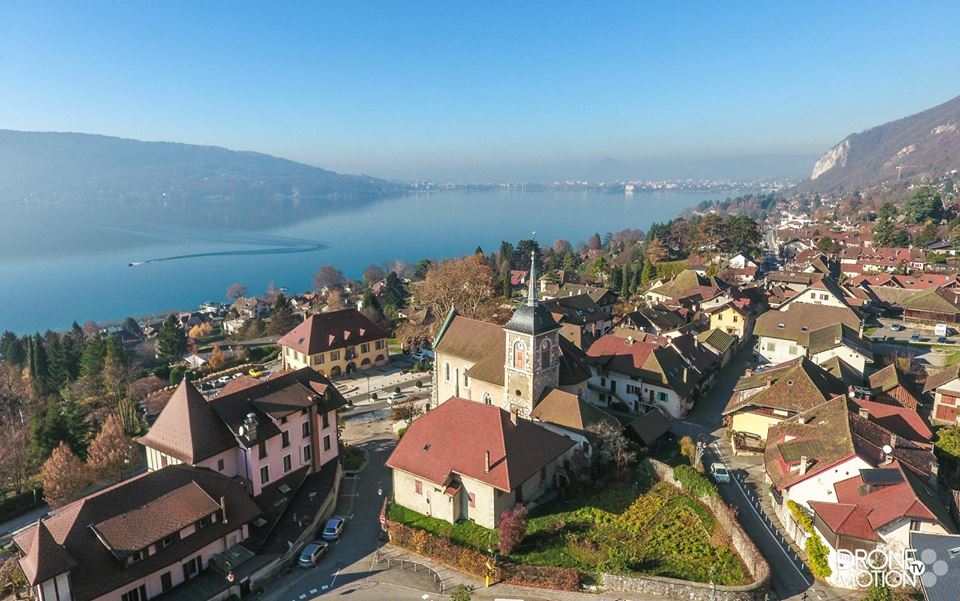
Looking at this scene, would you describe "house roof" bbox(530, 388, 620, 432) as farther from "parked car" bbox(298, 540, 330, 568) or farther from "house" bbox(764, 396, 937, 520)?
"parked car" bbox(298, 540, 330, 568)

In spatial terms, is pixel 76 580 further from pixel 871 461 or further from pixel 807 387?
pixel 807 387

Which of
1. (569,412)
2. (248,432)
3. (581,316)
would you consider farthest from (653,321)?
→ (248,432)

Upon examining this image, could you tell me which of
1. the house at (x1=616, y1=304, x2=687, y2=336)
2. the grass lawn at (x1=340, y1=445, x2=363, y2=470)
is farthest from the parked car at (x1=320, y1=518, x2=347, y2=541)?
the house at (x1=616, y1=304, x2=687, y2=336)

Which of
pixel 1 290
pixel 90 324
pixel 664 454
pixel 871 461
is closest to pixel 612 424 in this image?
pixel 664 454

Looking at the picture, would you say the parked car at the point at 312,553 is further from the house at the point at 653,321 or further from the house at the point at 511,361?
the house at the point at 653,321

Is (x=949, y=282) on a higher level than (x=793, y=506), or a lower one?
higher

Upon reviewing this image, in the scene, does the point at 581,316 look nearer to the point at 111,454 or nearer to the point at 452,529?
the point at 452,529
